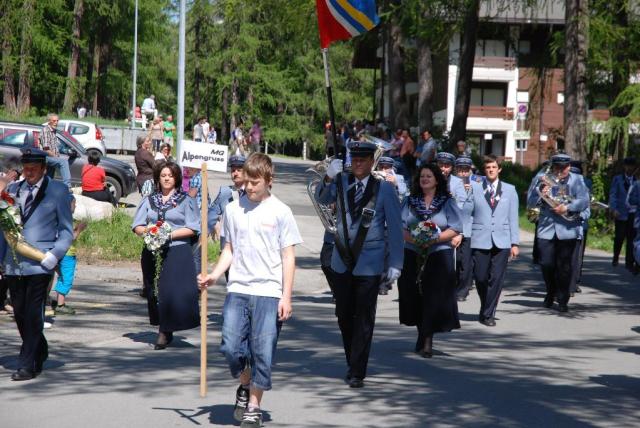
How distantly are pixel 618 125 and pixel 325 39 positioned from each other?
1323 centimetres

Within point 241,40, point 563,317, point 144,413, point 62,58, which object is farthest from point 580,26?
point 241,40

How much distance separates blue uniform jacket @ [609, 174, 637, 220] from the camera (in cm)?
1927

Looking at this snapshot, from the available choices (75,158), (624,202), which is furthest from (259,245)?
(75,158)

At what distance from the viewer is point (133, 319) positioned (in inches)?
507

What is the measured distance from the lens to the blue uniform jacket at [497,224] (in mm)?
13336

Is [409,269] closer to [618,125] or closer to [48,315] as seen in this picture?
[48,315]

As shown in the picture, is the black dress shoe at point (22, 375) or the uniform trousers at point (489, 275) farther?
the uniform trousers at point (489, 275)

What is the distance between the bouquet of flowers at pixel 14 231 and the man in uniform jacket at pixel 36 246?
0.05 m

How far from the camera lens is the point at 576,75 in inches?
899

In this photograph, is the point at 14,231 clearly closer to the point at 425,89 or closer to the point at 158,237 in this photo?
the point at 158,237

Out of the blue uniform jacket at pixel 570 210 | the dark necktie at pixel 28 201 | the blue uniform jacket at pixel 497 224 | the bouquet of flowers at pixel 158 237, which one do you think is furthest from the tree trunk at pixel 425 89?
the dark necktie at pixel 28 201

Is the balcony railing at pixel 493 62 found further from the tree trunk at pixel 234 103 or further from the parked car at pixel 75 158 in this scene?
the parked car at pixel 75 158

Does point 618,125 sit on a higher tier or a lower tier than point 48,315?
higher

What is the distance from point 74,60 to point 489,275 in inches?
1842
